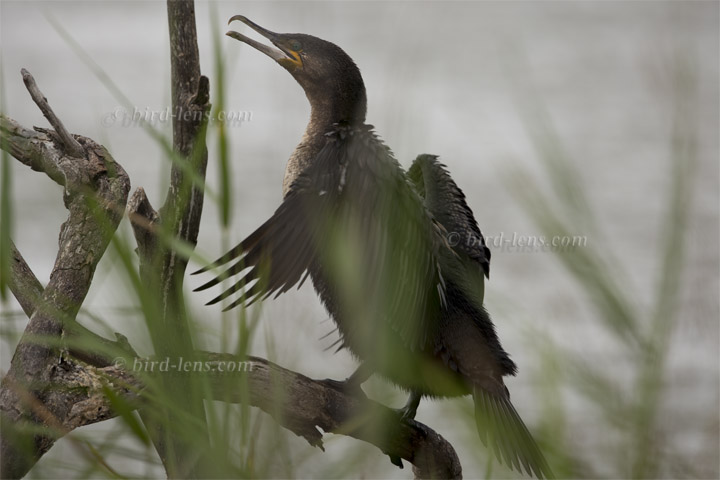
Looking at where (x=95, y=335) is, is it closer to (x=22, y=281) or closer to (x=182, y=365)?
(x=182, y=365)

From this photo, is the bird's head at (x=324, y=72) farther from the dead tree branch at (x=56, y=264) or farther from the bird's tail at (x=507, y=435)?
the bird's tail at (x=507, y=435)

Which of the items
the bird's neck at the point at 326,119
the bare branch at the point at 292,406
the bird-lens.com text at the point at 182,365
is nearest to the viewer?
the bird-lens.com text at the point at 182,365

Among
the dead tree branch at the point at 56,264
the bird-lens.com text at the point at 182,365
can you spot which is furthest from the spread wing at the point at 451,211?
the bird-lens.com text at the point at 182,365

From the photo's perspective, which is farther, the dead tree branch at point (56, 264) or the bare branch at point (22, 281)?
the bare branch at point (22, 281)

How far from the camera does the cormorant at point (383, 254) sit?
69.5 inches

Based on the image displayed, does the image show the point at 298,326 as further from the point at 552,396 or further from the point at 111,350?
the point at 552,396

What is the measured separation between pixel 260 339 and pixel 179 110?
5.40ft

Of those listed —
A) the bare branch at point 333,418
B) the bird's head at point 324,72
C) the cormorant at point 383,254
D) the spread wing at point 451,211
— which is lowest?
the bare branch at point 333,418

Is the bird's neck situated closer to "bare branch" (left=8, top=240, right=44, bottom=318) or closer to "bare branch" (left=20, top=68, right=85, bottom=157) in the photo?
"bare branch" (left=20, top=68, right=85, bottom=157)

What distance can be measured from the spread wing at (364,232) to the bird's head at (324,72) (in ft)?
1.36

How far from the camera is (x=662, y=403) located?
917 millimetres

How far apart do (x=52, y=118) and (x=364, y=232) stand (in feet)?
2.56

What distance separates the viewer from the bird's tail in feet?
6.54

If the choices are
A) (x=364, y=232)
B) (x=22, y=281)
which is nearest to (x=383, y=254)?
(x=364, y=232)
